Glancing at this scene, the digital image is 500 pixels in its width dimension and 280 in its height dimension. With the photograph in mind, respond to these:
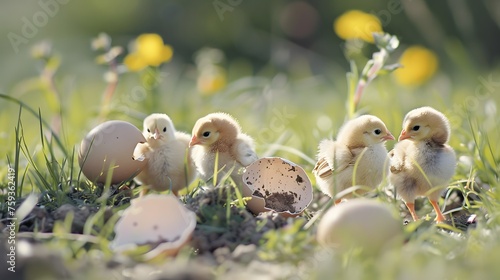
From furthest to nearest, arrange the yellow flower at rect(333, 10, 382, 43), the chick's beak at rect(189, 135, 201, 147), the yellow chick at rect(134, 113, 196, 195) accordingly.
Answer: the yellow flower at rect(333, 10, 382, 43) → the yellow chick at rect(134, 113, 196, 195) → the chick's beak at rect(189, 135, 201, 147)

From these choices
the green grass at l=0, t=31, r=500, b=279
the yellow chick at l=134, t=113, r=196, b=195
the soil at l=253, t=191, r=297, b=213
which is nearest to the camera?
the green grass at l=0, t=31, r=500, b=279

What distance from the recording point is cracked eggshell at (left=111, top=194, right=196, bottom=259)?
2906mm

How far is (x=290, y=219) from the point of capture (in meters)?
3.13

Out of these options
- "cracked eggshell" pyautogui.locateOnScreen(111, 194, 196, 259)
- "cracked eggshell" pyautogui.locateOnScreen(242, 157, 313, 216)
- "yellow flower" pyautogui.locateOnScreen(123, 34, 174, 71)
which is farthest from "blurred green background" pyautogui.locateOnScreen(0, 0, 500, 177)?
"cracked eggshell" pyautogui.locateOnScreen(111, 194, 196, 259)

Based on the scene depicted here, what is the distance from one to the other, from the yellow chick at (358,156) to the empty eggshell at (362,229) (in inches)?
32.3

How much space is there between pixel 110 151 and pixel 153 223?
0.76 metres

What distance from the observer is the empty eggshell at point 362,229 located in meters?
2.71

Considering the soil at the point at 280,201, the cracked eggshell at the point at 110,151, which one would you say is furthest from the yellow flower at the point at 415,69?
the cracked eggshell at the point at 110,151

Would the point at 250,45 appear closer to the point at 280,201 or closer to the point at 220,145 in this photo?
the point at 220,145

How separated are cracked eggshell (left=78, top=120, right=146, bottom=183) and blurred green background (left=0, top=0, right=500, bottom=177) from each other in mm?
2356

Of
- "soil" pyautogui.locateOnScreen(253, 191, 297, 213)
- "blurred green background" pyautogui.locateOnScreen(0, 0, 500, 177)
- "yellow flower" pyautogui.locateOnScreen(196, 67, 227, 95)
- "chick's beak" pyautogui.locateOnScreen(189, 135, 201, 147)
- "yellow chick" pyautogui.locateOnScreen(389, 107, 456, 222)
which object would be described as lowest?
"blurred green background" pyautogui.locateOnScreen(0, 0, 500, 177)

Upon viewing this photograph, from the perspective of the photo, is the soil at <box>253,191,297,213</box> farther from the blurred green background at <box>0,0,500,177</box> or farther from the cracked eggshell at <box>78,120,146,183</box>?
the blurred green background at <box>0,0,500,177</box>

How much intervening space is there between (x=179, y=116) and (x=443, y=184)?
2.58 m

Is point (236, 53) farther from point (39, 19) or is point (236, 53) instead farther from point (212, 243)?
point (212, 243)
